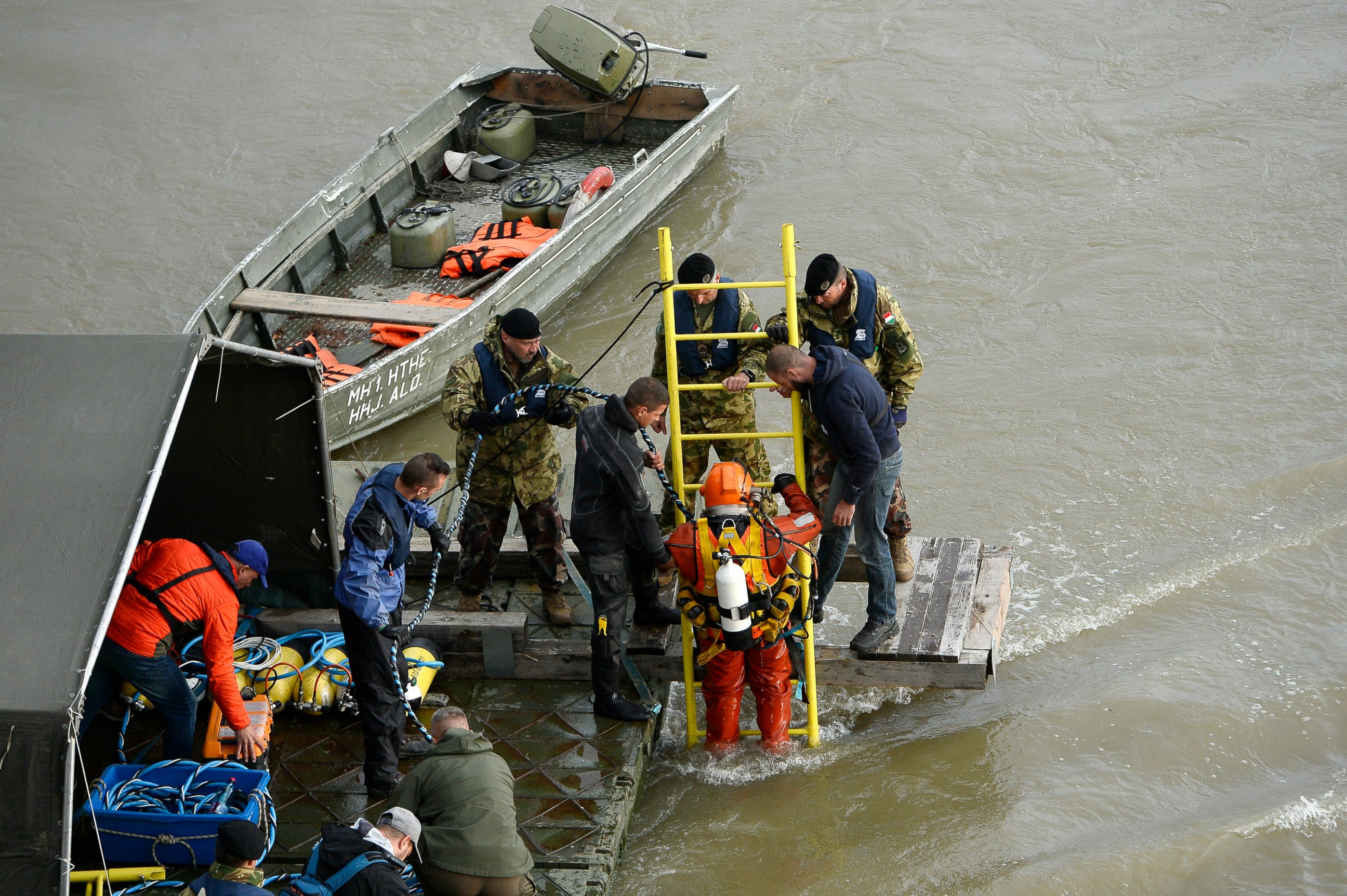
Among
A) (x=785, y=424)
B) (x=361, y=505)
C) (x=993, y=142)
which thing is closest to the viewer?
(x=361, y=505)

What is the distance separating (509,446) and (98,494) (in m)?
2.29

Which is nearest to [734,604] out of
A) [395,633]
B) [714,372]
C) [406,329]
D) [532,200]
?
[395,633]

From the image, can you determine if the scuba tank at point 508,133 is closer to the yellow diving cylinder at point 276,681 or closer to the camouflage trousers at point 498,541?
the camouflage trousers at point 498,541

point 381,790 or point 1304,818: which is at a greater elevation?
point 381,790

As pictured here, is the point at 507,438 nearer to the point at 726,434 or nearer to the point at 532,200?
the point at 726,434

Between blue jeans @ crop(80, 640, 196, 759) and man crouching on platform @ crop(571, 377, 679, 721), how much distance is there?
6.76 feet

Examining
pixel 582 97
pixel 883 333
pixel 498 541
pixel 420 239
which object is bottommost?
pixel 498 541

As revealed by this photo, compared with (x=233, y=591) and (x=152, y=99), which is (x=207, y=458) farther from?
(x=152, y=99)

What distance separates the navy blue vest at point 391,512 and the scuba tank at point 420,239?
637 centimetres

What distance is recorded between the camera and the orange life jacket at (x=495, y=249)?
1163cm

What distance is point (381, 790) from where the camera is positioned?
6242 millimetres

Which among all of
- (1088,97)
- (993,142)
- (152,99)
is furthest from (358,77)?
(1088,97)

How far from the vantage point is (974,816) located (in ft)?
22.3

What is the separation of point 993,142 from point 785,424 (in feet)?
21.3
